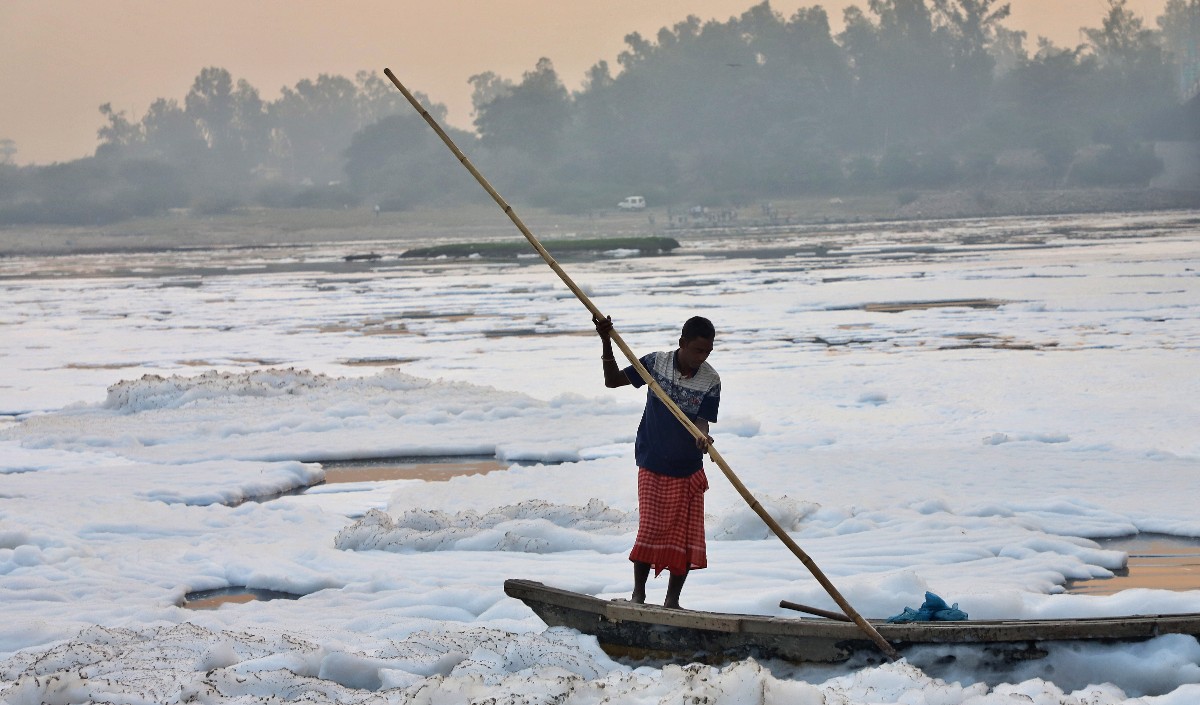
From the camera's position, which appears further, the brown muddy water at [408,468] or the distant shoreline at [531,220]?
the distant shoreline at [531,220]

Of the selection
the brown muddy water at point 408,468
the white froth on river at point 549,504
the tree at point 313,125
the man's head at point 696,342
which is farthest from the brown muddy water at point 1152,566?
the tree at point 313,125

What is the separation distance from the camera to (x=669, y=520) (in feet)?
19.3

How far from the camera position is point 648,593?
22.5 feet

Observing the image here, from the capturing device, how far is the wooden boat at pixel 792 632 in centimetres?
528

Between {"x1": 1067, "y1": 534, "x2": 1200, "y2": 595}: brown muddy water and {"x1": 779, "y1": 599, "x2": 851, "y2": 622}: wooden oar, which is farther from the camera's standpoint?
{"x1": 1067, "y1": 534, "x2": 1200, "y2": 595}: brown muddy water

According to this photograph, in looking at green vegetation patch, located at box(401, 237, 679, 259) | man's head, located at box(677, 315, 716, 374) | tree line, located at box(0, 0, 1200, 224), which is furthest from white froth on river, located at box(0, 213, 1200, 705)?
tree line, located at box(0, 0, 1200, 224)

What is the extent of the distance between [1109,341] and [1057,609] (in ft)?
35.5

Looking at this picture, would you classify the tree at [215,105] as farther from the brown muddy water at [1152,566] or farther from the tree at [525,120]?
the brown muddy water at [1152,566]

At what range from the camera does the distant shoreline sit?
8531 cm

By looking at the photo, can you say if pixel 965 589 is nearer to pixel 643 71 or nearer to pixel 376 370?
pixel 376 370

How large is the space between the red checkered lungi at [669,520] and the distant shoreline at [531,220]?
235ft

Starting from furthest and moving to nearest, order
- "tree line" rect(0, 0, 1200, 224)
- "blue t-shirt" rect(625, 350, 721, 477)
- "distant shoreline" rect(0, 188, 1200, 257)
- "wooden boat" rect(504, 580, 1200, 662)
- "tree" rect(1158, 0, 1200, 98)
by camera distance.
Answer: "tree" rect(1158, 0, 1200, 98), "tree line" rect(0, 0, 1200, 224), "distant shoreline" rect(0, 188, 1200, 257), "blue t-shirt" rect(625, 350, 721, 477), "wooden boat" rect(504, 580, 1200, 662)

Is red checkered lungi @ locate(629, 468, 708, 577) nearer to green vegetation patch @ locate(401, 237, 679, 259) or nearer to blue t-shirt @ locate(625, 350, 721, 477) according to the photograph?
blue t-shirt @ locate(625, 350, 721, 477)

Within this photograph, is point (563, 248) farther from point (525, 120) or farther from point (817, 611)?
point (525, 120)
